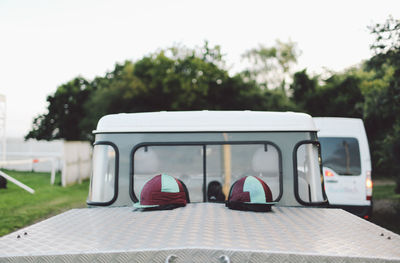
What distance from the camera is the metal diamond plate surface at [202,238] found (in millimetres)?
2291

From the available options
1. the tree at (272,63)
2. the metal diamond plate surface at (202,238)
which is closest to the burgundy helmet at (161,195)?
the metal diamond plate surface at (202,238)

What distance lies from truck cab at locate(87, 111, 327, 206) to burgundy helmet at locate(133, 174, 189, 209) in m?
0.86

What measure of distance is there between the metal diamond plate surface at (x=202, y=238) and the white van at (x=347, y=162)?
632 cm

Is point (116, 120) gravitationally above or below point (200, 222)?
above

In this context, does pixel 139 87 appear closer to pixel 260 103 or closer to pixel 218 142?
pixel 260 103

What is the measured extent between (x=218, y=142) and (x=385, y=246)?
7.31 ft

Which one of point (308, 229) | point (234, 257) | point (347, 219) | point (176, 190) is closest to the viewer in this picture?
point (234, 257)

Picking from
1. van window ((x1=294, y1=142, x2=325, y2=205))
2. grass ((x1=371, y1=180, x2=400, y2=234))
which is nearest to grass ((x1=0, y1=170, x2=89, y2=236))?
van window ((x1=294, y1=142, x2=325, y2=205))

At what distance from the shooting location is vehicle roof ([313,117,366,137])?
9430mm

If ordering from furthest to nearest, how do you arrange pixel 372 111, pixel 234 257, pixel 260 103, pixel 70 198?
pixel 260 103 < pixel 70 198 < pixel 372 111 < pixel 234 257

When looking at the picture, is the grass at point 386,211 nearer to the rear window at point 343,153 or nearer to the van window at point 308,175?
the rear window at point 343,153

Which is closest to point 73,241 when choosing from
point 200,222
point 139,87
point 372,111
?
point 200,222

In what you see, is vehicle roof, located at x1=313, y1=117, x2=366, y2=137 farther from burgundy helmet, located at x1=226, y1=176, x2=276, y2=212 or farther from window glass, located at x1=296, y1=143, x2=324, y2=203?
burgundy helmet, located at x1=226, y1=176, x2=276, y2=212

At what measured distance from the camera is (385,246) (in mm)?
2590
